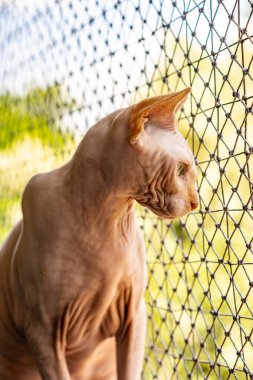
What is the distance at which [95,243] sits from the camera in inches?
33.3

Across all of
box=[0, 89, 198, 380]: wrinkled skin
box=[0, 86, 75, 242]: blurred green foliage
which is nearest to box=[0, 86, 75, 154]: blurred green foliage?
box=[0, 86, 75, 242]: blurred green foliage

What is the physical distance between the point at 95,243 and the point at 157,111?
0.17m

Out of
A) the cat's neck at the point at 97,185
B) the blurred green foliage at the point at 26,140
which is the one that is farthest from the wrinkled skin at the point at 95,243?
the blurred green foliage at the point at 26,140

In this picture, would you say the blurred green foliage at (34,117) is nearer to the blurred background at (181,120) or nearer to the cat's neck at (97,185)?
the blurred background at (181,120)

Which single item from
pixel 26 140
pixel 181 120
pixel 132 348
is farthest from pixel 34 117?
pixel 132 348

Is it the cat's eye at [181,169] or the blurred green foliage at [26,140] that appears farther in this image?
the blurred green foliage at [26,140]

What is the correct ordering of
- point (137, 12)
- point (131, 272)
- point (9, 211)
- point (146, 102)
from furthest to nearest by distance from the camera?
point (9, 211)
point (137, 12)
point (131, 272)
point (146, 102)

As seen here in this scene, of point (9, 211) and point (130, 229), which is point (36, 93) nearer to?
point (9, 211)

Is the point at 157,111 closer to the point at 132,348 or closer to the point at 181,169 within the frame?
the point at 181,169

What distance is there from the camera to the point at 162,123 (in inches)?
31.8

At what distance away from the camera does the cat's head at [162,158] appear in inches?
30.8

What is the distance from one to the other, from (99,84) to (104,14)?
0.13 meters

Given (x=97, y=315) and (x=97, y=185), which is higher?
(x=97, y=185)

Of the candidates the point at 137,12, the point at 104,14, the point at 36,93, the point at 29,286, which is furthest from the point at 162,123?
the point at 36,93
